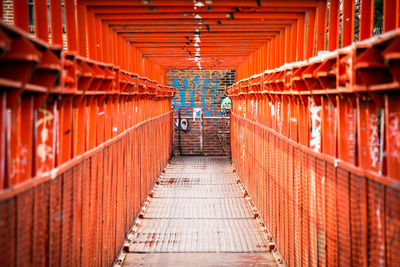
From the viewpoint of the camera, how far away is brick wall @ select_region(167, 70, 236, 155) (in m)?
20.6

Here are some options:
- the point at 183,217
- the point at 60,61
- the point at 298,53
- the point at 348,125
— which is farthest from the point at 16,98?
the point at 183,217

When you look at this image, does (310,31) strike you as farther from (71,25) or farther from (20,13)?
(20,13)

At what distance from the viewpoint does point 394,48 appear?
2654 mm

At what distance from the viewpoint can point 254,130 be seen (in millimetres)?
9859

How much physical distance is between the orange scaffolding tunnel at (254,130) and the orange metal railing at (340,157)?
0.05ft

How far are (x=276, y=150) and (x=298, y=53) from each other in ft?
5.45

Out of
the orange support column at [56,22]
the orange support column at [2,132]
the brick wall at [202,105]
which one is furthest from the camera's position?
the brick wall at [202,105]

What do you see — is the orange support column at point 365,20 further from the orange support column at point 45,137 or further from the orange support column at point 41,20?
the orange support column at point 41,20

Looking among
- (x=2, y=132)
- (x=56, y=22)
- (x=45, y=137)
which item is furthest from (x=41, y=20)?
(x=2, y=132)

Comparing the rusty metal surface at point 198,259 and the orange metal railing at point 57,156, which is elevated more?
the orange metal railing at point 57,156

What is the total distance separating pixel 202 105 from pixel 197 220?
12.4 m

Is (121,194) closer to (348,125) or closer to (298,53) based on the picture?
(298,53)

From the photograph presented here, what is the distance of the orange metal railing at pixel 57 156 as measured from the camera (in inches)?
107

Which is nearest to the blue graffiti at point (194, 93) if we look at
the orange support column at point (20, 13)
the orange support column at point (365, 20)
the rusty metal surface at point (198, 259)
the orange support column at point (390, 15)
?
the rusty metal surface at point (198, 259)
